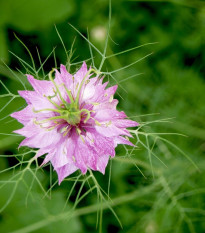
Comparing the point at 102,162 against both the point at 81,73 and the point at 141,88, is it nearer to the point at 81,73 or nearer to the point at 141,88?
the point at 81,73

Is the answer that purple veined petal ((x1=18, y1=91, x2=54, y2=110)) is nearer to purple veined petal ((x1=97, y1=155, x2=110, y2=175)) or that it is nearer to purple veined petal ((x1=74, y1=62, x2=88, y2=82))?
purple veined petal ((x1=74, y1=62, x2=88, y2=82))

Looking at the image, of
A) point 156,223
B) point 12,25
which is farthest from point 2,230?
point 12,25

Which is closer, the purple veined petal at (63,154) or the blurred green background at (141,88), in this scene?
the purple veined petal at (63,154)

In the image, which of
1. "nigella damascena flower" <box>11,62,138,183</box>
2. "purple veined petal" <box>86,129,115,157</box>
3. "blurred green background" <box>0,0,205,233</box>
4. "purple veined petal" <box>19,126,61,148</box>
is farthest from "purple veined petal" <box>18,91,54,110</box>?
"blurred green background" <box>0,0,205,233</box>

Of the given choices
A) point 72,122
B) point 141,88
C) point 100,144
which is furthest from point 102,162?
point 141,88

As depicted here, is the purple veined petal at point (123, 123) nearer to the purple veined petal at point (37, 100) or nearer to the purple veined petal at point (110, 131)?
the purple veined petal at point (110, 131)

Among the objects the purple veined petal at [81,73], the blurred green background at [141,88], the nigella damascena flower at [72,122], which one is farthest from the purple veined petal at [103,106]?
the blurred green background at [141,88]

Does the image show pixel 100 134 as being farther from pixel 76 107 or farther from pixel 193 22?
pixel 193 22
